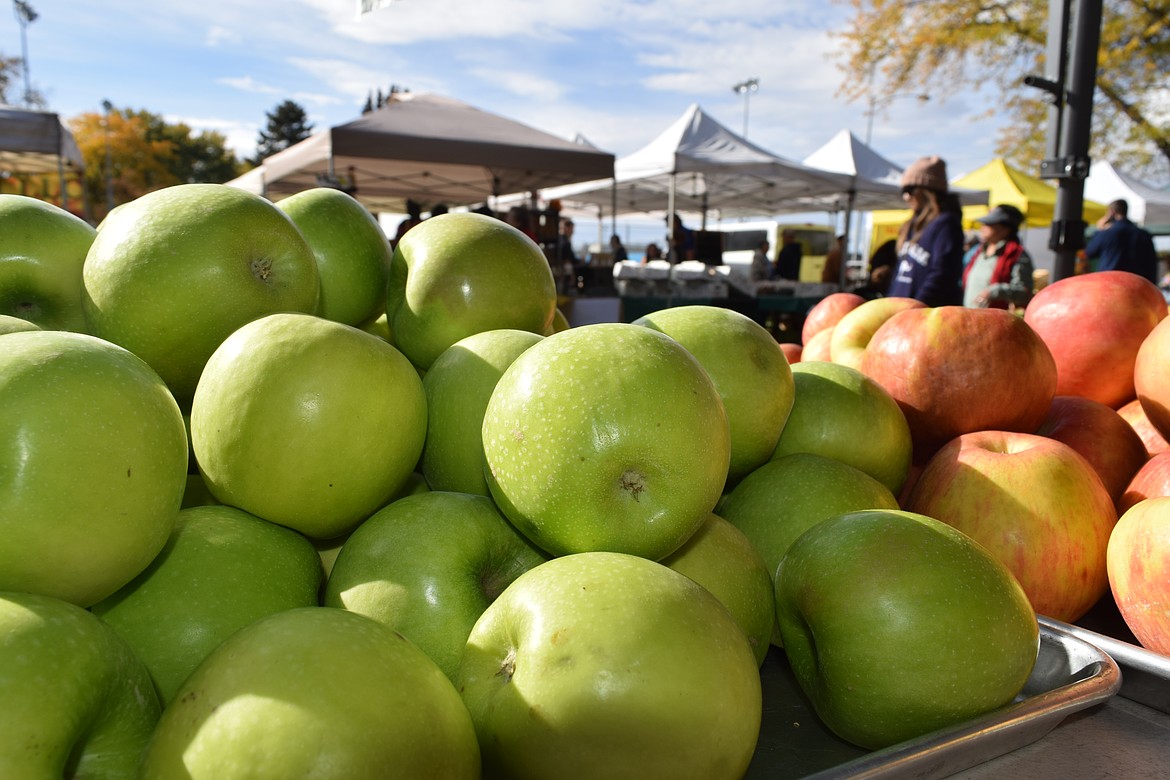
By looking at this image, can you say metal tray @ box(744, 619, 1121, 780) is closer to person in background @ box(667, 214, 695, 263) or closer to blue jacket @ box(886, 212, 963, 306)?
blue jacket @ box(886, 212, 963, 306)

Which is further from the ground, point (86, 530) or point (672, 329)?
point (672, 329)

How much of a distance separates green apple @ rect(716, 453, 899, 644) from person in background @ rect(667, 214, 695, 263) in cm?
899

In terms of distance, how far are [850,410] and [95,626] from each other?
135 cm

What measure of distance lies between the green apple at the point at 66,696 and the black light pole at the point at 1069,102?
521 cm

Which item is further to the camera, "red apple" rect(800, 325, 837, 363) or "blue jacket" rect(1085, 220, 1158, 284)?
"blue jacket" rect(1085, 220, 1158, 284)

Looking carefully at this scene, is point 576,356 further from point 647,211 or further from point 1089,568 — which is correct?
point 647,211

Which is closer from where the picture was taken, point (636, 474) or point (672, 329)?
point (636, 474)

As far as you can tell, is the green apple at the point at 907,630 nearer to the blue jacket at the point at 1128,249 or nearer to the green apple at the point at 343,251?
the green apple at the point at 343,251

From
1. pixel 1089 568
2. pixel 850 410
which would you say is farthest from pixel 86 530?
pixel 1089 568

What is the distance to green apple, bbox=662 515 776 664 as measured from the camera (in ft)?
3.75

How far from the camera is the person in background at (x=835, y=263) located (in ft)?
37.7

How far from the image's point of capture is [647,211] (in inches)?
716

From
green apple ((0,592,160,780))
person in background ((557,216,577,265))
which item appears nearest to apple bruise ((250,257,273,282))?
green apple ((0,592,160,780))

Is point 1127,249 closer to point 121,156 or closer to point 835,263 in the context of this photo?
point 835,263
